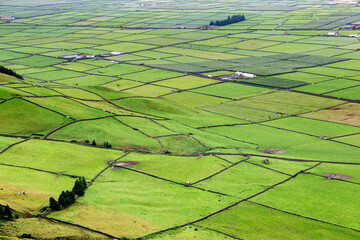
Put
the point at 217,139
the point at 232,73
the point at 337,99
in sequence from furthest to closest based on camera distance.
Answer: the point at 232,73 < the point at 337,99 < the point at 217,139

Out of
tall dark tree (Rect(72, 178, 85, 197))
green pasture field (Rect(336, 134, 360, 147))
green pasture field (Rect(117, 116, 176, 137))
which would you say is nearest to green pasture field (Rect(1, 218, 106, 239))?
tall dark tree (Rect(72, 178, 85, 197))

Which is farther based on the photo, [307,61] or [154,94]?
[307,61]

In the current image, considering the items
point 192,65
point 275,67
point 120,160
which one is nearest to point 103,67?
point 192,65

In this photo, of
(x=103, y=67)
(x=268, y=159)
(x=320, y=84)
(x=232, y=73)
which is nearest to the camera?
(x=268, y=159)

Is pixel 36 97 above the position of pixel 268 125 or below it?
above

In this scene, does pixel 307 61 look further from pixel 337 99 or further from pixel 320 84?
pixel 337 99

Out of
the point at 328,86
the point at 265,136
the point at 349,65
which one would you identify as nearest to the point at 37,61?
the point at 328,86

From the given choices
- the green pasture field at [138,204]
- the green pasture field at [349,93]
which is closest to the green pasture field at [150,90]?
the green pasture field at [349,93]
